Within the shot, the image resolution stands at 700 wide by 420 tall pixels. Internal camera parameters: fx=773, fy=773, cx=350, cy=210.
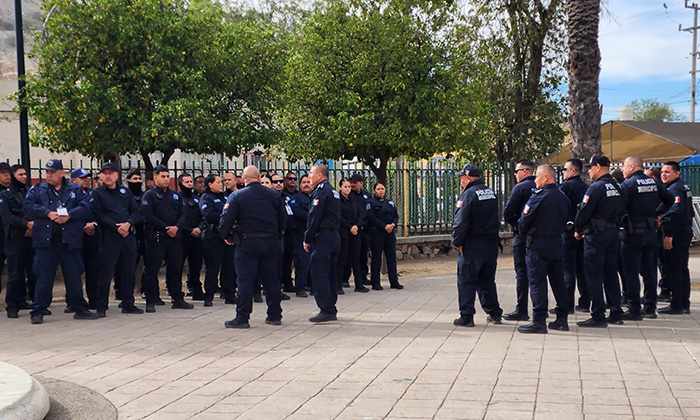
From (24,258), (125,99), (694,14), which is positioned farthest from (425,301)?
(694,14)

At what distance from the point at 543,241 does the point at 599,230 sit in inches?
33.0

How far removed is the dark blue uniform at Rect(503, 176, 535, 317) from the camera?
9.34 meters

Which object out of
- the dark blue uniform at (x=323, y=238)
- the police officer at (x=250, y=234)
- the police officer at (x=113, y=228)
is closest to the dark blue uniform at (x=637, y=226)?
the dark blue uniform at (x=323, y=238)

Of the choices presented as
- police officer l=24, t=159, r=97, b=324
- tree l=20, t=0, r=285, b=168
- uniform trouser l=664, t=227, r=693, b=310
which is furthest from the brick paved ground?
tree l=20, t=0, r=285, b=168

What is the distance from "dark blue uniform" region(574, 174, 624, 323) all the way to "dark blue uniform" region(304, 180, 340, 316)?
9.71 feet

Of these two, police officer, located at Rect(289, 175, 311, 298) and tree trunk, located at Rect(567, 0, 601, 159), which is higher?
tree trunk, located at Rect(567, 0, 601, 159)

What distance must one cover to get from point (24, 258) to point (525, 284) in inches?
258

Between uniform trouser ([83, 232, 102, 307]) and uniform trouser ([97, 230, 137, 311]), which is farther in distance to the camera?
uniform trouser ([83, 232, 102, 307])

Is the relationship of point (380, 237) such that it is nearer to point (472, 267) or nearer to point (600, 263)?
point (472, 267)

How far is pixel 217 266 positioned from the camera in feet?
37.7

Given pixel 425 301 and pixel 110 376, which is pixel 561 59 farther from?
pixel 110 376

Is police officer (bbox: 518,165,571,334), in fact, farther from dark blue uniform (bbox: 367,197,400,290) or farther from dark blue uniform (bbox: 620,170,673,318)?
dark blue uniform (bbox: 367,197,400,290)

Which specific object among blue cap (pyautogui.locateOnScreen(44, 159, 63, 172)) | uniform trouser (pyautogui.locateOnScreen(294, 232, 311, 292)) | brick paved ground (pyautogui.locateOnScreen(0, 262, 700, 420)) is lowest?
brick paved ground (pyautogui.locateOnScreen(0, 262, 700, 420))

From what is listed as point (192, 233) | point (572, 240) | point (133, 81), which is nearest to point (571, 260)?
point (572, 240)
